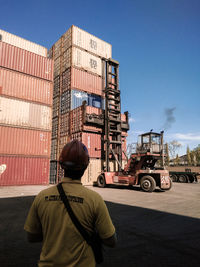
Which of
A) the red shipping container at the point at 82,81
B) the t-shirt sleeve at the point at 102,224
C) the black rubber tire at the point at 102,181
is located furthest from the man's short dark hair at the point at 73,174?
the red shipping container at the point at 82,81

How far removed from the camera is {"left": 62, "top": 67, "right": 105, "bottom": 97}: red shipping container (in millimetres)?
20359

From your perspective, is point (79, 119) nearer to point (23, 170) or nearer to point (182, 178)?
point (23, 170)

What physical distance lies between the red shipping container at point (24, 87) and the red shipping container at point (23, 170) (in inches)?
216

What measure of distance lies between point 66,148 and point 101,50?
2491cm

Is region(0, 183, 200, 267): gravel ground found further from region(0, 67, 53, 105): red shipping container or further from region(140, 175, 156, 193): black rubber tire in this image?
region(0, 67, 53, 105): red shipping container

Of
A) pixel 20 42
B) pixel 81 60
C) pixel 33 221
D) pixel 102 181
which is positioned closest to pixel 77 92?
pixel 81 60

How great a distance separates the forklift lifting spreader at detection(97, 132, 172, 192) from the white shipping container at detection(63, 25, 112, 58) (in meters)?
14.6

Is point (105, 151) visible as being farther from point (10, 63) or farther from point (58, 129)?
point (10, 63)

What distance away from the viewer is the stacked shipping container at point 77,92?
1831cm

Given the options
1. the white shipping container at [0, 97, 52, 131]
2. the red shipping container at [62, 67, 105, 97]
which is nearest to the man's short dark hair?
the white shipping container at [0, 97, 52, 131]

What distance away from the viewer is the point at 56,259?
1.37 metres

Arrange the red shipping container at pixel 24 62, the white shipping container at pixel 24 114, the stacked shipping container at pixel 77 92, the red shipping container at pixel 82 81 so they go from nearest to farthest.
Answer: the white shipping container at pixel 24 114 < the red shipping container at pixel 24 62 < the stacked shipping container at pixel 77 92 < the red shipping container at pixel 82 81

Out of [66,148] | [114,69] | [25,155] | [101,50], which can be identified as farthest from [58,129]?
[66,148]

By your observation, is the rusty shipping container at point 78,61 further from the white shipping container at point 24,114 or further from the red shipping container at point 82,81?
the white shipping container at point 24,114
